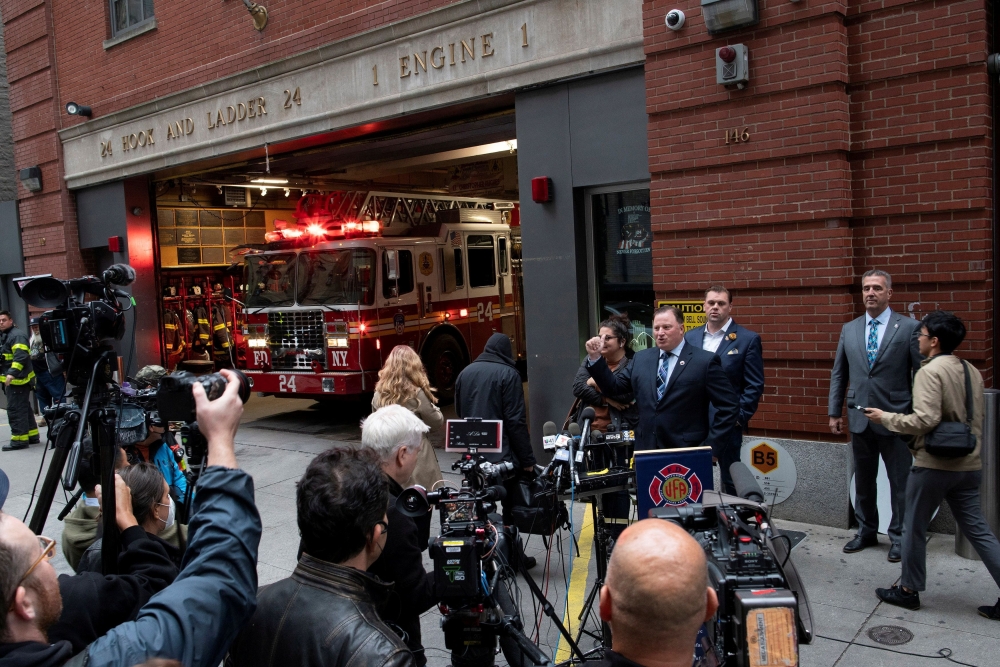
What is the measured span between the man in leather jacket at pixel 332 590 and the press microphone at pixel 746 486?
138 cm

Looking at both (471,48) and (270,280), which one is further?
(270,280)

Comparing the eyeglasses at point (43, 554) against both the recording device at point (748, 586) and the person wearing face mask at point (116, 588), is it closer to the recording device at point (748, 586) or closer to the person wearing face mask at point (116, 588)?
the person wearing face mask at point (116, 588)

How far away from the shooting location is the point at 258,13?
10891 mm

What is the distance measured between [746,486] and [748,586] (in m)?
0.84

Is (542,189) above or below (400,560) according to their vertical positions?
above

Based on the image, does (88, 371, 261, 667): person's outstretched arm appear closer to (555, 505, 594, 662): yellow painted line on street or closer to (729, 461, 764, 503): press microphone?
(729, 461, 764, 503): press microphone

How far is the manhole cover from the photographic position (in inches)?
185

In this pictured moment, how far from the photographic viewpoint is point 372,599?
252cm

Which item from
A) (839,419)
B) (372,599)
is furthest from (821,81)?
(372,599)

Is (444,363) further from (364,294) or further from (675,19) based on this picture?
(675,19)

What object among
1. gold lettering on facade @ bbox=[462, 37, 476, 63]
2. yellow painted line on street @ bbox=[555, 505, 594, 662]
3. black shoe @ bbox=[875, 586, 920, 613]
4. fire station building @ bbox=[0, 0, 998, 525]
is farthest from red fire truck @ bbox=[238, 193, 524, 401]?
black shoe @ bbox=[875, 586, 920, 613]

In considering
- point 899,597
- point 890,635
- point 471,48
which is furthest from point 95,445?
point 471,48

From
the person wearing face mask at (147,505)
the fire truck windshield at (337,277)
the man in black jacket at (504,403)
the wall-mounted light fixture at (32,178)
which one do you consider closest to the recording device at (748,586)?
the person wearing face mask at (147,505)

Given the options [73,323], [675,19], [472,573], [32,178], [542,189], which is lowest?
[472,573]
